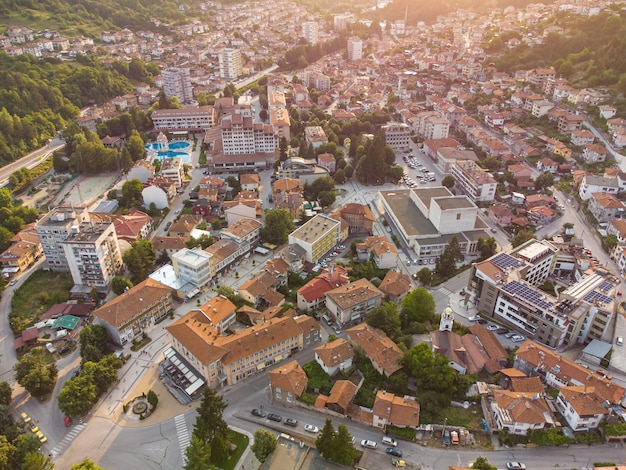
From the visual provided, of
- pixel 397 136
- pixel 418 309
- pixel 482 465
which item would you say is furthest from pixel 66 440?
pixel 397 136

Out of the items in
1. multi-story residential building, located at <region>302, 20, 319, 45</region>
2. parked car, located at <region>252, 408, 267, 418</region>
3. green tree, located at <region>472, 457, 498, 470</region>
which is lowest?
parked car, located at <region>252, 408, 267, 418</region>

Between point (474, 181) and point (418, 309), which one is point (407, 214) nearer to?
point (474, 181)

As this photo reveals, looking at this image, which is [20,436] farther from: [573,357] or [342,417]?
[573,357]

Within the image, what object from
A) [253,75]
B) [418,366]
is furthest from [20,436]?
[253,75]

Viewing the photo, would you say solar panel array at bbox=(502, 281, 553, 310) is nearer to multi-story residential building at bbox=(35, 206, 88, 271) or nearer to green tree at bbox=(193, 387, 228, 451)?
green tree at bbox=(193, 387, 228, 451)

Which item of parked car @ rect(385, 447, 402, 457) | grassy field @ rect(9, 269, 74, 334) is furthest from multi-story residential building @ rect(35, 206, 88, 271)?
parked car @ rect(385, 447, 402, 457)

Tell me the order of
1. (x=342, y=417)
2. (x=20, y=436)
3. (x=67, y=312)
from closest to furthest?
(x=20, y=436)
(x=342, y=417)
(x=67, y=312)

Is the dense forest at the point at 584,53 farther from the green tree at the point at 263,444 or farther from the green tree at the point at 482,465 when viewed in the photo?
the green tree at the point at 263,444
